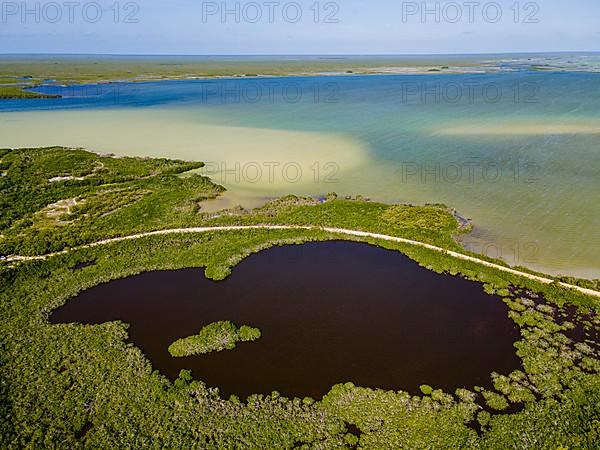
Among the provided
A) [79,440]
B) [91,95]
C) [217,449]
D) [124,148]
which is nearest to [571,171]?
[217,449]

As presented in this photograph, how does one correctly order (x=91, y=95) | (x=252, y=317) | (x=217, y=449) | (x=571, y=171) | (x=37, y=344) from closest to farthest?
(x=217, y=449) < (x=37, y=344) < (x=252, y=317) < (x=571, y=171) < (x=91, y=95)

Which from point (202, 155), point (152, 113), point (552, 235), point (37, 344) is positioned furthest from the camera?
point (152, 113)

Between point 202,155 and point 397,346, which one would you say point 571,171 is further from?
point 202,155

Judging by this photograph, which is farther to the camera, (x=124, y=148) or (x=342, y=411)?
(x=124, y=148)

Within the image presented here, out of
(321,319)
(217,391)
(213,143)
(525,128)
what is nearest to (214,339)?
(217,391)

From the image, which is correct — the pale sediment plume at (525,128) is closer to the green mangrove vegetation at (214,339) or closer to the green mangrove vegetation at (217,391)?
the green mangrove vegetation at (217,391)

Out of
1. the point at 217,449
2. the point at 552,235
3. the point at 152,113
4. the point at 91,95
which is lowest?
the point at 217,449

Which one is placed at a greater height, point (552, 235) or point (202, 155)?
point (202, 155)

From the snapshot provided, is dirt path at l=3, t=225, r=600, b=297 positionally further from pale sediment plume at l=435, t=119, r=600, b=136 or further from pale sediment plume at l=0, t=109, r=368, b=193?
pale sediment plume at l=435, t=119, r=600, b=136

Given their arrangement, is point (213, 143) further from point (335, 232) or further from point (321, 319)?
point (321, 319)
